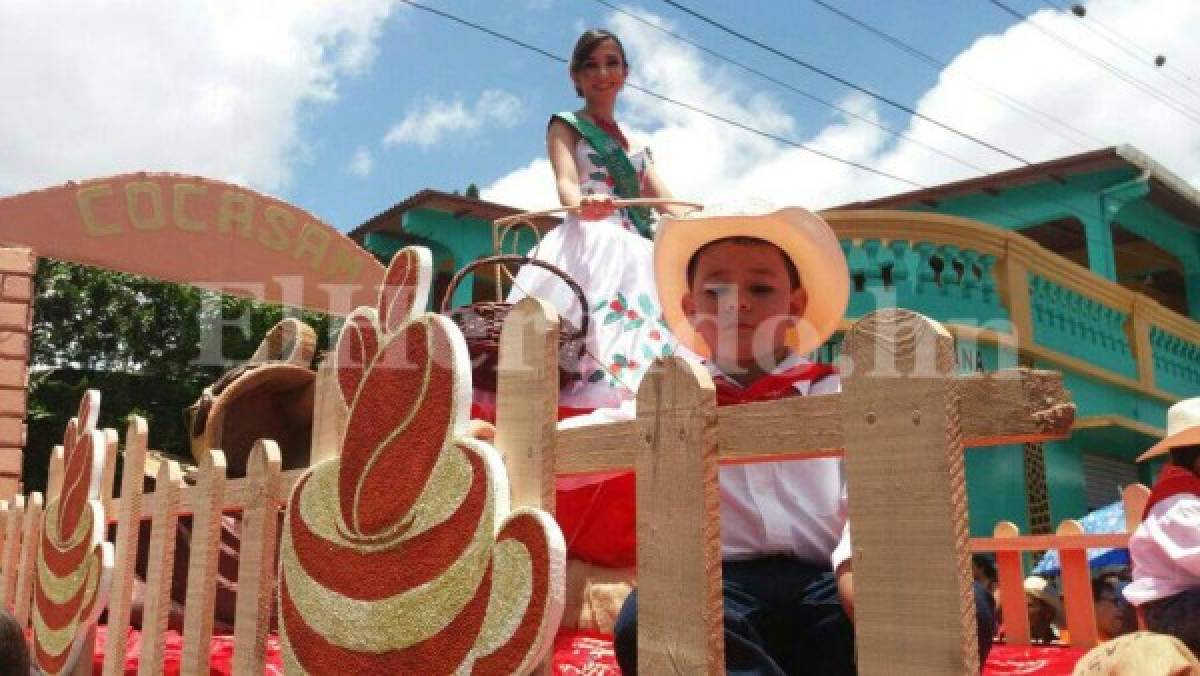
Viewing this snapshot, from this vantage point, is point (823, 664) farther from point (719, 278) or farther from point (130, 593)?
point (130, 593)

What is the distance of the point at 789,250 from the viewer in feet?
7.32

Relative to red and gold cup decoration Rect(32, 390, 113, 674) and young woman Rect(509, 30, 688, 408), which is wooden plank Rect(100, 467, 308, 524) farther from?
young woman Rect(509, 30, 688, 408)

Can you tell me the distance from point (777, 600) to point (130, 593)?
1.67 meters

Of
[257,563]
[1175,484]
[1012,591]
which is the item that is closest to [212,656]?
[257,563]

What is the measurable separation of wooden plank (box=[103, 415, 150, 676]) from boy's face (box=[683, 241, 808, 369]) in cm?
146

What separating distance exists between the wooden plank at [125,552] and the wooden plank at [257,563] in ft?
2.18

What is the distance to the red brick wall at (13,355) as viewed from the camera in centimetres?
428

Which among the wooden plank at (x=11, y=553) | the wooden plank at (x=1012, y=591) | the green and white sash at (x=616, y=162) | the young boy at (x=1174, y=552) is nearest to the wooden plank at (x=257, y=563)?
the wooden plank at (x=11, y=553)

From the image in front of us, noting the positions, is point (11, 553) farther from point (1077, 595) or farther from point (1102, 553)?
point (1102, 553)

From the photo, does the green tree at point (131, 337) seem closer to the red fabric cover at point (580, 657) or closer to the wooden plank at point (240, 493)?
the red fabric cover at point (580, 657)

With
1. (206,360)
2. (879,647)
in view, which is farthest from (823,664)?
(206,360)

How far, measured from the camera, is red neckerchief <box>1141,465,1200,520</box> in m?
3.24

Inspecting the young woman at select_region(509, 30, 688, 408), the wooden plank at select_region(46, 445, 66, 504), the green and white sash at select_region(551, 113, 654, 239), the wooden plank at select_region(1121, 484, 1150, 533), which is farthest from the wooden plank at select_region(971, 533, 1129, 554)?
the wooden plank at select_region(46, 445, 66, 504)

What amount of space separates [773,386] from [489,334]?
1.23m
